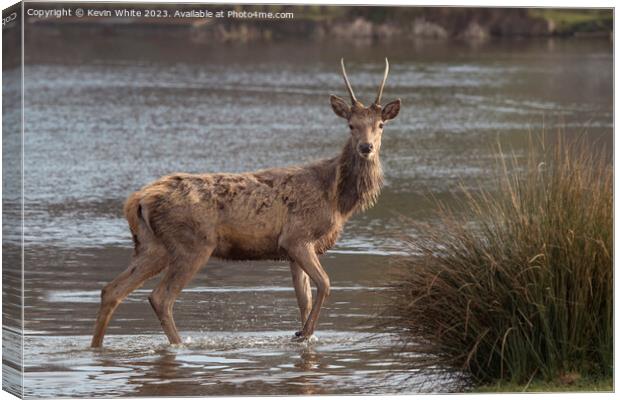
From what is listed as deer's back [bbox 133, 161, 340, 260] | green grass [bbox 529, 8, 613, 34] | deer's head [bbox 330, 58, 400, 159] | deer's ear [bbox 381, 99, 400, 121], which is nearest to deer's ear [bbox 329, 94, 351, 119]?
deer's head [bbox 330, 58, 400, 159]

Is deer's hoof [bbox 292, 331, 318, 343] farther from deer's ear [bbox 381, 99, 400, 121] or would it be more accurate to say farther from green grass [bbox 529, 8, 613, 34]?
green grass [bbox 529, 8, 613, 34]

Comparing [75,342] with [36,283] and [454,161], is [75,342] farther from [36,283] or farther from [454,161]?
[454,161]

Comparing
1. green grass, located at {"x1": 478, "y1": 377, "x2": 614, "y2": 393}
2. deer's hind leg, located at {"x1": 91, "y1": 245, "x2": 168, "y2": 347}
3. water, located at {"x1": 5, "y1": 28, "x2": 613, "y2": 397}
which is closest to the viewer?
green grass, located at {"x1": 478, "y1": 377, "x2": 614, "y2": 393}

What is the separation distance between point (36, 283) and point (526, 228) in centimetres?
477

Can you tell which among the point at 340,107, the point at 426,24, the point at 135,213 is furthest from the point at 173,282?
the point at 426,24

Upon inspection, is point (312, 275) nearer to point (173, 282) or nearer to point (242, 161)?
point (173, 282)

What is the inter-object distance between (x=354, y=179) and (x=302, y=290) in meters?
0.87

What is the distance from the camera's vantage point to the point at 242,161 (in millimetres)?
20891

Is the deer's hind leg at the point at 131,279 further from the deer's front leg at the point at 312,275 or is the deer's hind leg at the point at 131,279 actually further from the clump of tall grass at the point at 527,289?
the clump of tall grass at the point at 527,289

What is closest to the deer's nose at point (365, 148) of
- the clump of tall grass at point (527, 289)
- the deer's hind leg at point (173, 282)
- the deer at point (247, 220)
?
the deer at point (247, 220)

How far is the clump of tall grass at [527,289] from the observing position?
1045 centimetres

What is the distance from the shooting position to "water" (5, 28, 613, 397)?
37.6 feet

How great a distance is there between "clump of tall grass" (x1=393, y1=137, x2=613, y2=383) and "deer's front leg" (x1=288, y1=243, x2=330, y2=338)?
57.0 inches

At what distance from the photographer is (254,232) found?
12.4 m
